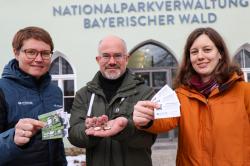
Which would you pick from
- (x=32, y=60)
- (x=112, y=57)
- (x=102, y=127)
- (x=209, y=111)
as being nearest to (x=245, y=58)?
(x=112, y=57)

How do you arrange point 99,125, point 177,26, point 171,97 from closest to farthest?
point 171,97 < point 99,125 < point 177,26

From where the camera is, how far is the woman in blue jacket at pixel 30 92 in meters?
2.37

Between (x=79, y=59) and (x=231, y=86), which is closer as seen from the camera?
(x=231, y=86)

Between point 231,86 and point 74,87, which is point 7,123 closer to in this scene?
point 231,86

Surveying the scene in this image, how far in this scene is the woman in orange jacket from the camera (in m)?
2.22

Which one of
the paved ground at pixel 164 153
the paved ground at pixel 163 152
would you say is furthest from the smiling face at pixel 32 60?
the paved ground at pixel 164 153

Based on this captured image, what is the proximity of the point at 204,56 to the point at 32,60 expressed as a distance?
1.19 metres

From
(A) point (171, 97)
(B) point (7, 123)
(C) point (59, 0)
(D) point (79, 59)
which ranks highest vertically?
(C) point (59, 0)

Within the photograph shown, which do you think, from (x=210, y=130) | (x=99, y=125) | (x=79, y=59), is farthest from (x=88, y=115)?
(x=79, y=59)

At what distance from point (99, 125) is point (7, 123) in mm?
608

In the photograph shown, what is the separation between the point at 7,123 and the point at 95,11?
8.78 m

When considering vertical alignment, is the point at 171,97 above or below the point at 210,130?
above

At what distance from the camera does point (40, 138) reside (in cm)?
249

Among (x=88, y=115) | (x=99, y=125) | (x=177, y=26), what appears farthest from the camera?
(x=177, y=26)
